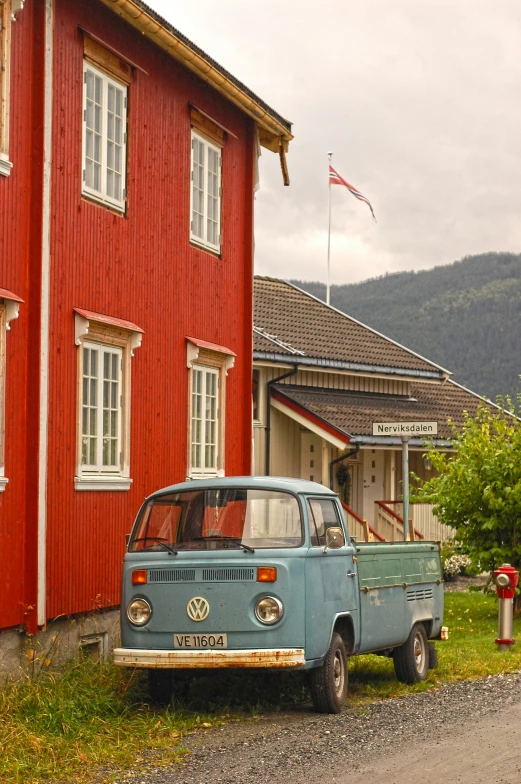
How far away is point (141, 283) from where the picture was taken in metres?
→ 15.2

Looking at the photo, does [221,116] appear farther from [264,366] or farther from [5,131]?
[264,366]

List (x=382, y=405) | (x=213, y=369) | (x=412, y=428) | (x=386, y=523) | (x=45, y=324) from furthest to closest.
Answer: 1. (x=382, y=405)
2. (x=386, y=523)
3. (x=213, y=369)
4. (x=412, y=428)
5. (x=45, y=324)

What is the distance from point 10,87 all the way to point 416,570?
6261mm

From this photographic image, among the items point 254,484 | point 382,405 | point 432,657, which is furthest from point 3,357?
point 382,405

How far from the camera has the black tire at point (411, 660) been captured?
1293 cm

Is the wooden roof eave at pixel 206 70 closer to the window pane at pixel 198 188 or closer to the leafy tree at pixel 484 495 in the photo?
the window pane at pixel 198 188

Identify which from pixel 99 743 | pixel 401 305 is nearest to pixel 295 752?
pixel 99 743

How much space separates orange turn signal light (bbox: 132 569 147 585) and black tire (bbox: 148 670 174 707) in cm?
82

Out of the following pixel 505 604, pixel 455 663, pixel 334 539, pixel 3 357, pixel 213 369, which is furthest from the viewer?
pixel 213 369

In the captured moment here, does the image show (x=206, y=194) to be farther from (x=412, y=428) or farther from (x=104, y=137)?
(x=412, y=428)

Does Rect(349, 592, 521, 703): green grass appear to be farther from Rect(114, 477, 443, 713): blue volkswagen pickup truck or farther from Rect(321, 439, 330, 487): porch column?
Rect(321, 439, 330, 487): porch column

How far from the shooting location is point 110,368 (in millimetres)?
14484

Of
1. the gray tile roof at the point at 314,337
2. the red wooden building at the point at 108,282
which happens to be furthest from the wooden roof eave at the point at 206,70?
the gray tile roof at the point at 314,337

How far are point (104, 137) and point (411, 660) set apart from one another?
656 centimetres
